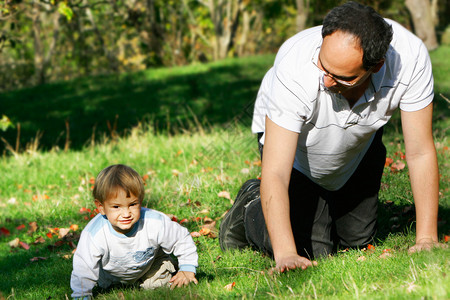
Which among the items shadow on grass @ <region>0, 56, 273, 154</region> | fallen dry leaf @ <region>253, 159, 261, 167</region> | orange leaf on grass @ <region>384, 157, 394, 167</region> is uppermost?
orange leaf on grass @ <region>384, 157, 394, 167</region>

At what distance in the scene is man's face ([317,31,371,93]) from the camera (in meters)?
2.85

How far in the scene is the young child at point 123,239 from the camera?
344cm

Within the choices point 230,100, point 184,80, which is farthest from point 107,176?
point 184,80

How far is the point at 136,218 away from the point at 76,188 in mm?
3554

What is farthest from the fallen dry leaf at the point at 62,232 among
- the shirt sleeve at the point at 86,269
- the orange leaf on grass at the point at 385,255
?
the orange leaf on grass at the point at 385,255

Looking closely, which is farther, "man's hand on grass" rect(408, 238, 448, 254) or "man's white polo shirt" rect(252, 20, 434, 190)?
"man's hand on grass" rect(408, 238, 448, 254)

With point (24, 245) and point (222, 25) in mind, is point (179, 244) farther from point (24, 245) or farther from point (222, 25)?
point (222, 25)

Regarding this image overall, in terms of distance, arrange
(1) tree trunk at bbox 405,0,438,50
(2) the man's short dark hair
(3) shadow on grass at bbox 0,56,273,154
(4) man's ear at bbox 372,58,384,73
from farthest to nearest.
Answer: (1) tree trunk at bbox 405,0,438,50 → (3) shadow on grass at bbox 0,56,273,154 → (4) man's ear at bbox 372,58,384,73 → (2) the man's short dark hair

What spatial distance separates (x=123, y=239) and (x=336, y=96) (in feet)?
5.16

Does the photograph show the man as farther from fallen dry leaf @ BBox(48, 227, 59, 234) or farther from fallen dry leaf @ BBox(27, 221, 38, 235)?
fallen dry leaf @ BBox(27, 221, 38, 235)

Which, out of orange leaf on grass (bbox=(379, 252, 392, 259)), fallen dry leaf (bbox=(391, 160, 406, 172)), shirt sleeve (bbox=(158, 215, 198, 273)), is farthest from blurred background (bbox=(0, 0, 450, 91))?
orange leaf on grass (bbox=(379, 252, 392, 259))

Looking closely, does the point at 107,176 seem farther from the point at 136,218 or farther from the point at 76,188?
the point at 76,188

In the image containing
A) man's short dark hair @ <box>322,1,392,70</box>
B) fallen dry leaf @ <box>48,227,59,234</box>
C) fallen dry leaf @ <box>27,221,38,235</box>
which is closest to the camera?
man's short dark hair @ <box>322,1,392,70</box>

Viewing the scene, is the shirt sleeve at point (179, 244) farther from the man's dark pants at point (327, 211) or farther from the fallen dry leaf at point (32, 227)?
the fallen dry leaf at point (32, 227)
